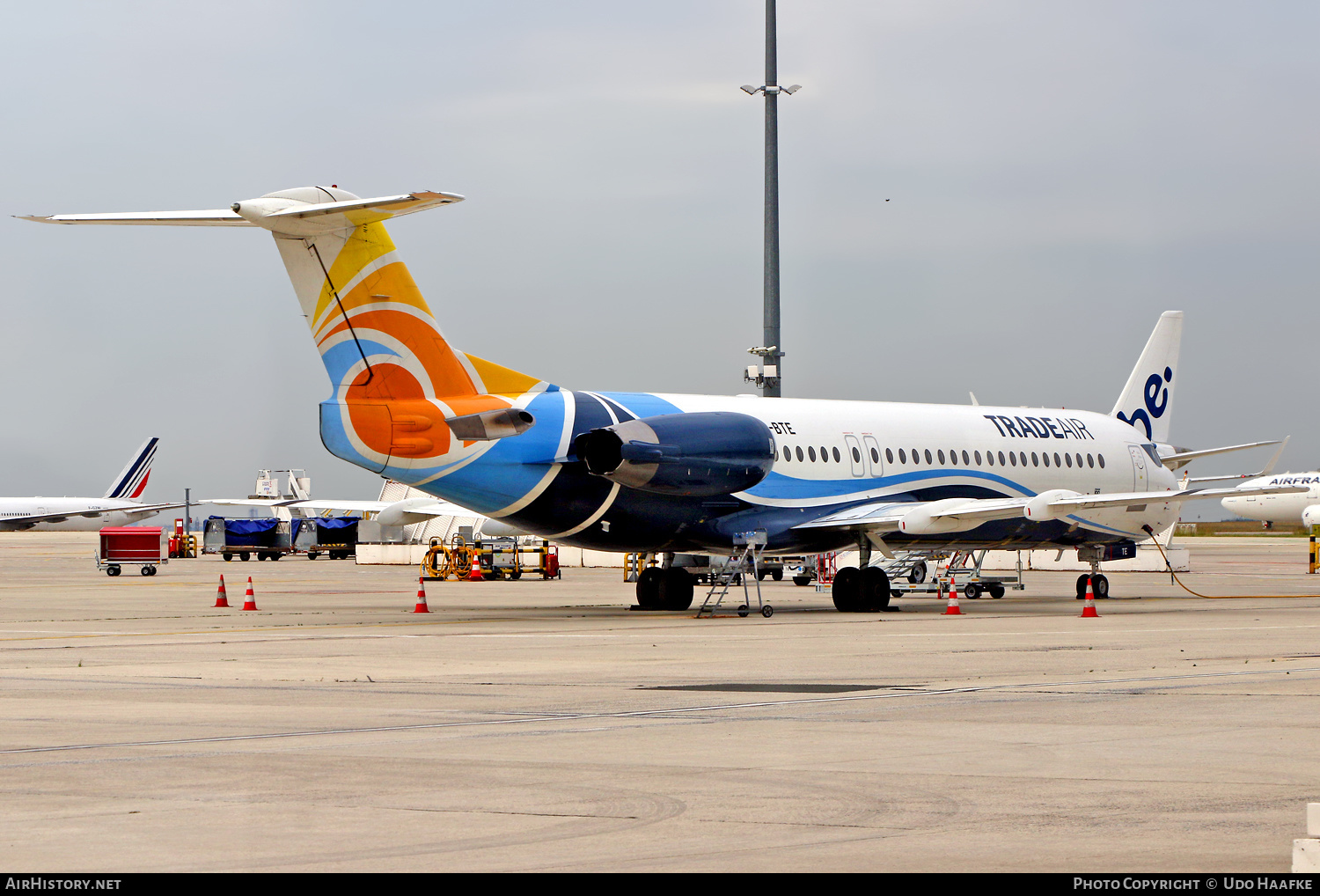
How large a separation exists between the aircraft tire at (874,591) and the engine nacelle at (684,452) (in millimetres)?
3309

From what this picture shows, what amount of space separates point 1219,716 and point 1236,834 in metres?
5.15

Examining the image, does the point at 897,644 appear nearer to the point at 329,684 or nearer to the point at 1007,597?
the point at 329,684

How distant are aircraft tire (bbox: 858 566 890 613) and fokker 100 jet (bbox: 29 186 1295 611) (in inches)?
1.5

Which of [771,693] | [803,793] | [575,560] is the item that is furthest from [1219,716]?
[575,560]

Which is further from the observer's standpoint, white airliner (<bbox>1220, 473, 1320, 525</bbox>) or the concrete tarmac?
white airliner (<bbox>1220, 473, 1320, 525</bbox>)

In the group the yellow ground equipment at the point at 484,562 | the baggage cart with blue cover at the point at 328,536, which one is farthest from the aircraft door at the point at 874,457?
the baggage cart with blue cover at the point at 328,536

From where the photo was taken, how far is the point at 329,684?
593 inches

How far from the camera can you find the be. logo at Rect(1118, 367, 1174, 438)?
41625mm

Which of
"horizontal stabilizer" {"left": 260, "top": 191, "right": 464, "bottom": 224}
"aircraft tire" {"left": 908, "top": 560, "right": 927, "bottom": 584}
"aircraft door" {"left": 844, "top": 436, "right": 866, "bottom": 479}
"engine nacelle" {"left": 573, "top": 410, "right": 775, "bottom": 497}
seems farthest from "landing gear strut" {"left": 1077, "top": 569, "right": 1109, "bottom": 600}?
"horizontal stabilizer" {"left": 260, "top": 191, "right": 464, "bottom": 224}

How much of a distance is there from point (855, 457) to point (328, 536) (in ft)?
160

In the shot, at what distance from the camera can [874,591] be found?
102 ft

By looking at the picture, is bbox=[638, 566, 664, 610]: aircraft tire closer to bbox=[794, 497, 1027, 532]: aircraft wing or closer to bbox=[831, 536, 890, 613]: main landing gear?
bbox=[794, 497, 1027, 532]: aircraft wing

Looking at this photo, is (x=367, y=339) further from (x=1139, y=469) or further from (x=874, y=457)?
(x=1139, y=469)

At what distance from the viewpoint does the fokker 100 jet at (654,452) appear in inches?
1009
